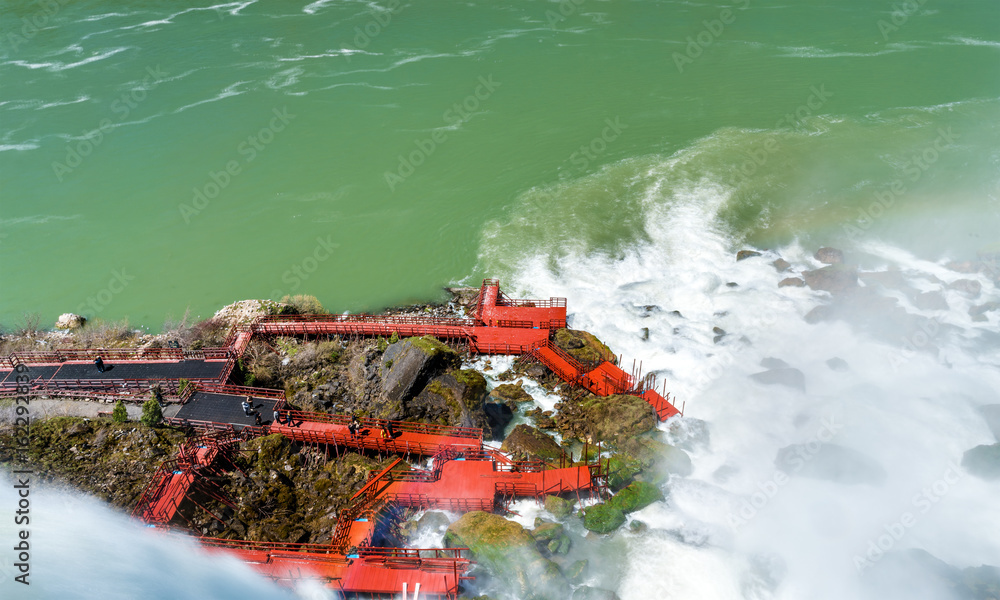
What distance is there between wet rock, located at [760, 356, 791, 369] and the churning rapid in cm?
20

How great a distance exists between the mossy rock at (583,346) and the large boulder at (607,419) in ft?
10.7

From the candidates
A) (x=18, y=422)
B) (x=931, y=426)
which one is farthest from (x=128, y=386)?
(x=931, y=426)

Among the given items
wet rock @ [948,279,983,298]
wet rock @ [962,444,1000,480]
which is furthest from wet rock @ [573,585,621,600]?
wet rock @ [948,279,983,298]

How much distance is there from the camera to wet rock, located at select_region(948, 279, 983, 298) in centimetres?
3875

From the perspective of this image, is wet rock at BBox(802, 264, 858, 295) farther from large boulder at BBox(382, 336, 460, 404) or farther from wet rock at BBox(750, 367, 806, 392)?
large boulder at BBox(382, 336, 460, 404)

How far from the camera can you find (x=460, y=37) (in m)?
77.0

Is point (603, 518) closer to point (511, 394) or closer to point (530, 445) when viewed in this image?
point (530, 445)

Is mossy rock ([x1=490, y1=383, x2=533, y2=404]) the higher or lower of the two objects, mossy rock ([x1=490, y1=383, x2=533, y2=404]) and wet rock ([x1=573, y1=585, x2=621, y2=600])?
the higher

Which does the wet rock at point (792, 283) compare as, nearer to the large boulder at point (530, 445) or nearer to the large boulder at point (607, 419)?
Answer: the large boulder at point (607, 419)

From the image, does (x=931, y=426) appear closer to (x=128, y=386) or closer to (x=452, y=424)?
(x=452, y=424)

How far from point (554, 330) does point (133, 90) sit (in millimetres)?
61232

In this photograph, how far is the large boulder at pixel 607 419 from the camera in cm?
2948

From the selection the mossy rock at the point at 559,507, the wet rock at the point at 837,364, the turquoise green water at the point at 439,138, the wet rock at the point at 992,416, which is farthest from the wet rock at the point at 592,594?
the turquoise green water at the point at 439,138

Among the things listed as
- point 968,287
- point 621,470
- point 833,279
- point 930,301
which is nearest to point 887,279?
point 930,301
